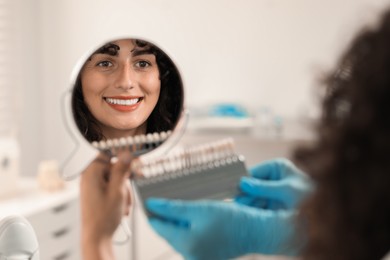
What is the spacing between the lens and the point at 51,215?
2.50 m

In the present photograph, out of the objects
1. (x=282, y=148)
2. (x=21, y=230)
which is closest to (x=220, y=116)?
(x=282, y=148)

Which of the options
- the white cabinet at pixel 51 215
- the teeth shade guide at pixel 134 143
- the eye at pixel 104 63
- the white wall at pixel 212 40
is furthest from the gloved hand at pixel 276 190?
the white wall at pixel 212 40

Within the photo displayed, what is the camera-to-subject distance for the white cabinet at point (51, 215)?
7.89 feet

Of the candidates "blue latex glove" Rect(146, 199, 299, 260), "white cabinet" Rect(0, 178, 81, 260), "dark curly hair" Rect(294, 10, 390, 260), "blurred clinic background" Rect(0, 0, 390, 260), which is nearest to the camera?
"dark curly hair" Rect(294, 10, 390, 260)

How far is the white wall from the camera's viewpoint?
3.15 m

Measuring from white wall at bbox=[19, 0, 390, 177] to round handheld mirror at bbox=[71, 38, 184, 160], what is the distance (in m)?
2.11

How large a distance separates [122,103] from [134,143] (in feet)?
0.22

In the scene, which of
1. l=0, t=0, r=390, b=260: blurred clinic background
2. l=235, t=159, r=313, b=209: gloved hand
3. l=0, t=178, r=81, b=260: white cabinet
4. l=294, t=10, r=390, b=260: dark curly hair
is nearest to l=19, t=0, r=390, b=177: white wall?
l=0, t=0, r=390, b=260: blurred clinic background

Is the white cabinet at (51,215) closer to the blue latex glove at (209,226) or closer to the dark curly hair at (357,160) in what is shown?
the blue latex glove at (209,226)

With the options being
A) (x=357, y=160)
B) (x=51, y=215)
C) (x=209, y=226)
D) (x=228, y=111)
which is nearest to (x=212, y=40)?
(x=228, y=111)

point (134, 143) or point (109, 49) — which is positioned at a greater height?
point (109, 49)

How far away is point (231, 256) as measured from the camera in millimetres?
956

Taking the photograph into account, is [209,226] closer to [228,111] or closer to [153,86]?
[153,86]

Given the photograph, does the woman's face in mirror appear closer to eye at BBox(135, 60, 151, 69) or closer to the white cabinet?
eye at BBox(135, 60, 151, 69)
